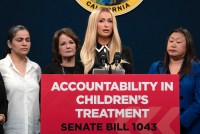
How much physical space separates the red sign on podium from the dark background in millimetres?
2525

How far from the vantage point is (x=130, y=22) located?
15.0 feet

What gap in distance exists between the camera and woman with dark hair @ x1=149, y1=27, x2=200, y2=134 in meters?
2.84

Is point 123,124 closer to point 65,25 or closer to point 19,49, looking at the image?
point 19,49

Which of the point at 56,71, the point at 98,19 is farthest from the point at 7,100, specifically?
the point at 98,19

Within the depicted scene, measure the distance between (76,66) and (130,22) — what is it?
1662 mm

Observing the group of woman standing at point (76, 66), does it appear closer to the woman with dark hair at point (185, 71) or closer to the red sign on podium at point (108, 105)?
the woman with dark hair at point (185, 71)

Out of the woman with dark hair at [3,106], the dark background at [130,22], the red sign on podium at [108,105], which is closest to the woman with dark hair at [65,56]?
the woman with dark hair at [3,106]

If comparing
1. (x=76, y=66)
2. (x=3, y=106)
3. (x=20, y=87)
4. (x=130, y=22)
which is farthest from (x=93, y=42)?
(x=130, y=22)

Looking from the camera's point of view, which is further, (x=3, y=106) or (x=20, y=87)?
(x=20, y=87)

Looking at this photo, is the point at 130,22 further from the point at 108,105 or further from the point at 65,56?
the point at 108,105

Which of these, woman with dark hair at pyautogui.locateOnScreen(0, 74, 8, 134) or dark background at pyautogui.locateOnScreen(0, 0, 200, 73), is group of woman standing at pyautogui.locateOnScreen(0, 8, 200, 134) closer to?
woman with dark hair at pyautogui.locateOnScreen(0, 74, 8, 134)

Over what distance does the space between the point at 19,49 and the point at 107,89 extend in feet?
3.89

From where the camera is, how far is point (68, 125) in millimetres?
2078

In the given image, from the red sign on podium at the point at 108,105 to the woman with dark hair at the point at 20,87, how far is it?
3.14 ft
